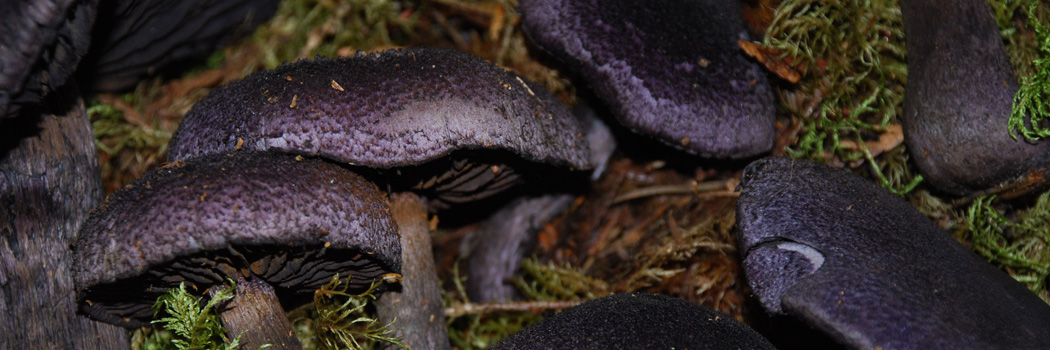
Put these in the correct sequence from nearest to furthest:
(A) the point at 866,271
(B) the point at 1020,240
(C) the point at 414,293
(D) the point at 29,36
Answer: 1. (D) the point at 29,36
2. (A) the point at 866,271
3. (C) the point at 414,293
4. (B) the point at 1020,240

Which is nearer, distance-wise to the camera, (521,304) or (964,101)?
(964,101)

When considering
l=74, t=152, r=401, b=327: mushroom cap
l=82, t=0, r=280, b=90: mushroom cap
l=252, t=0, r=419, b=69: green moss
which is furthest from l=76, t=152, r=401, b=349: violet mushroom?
l=252, t=0, r=419, b=69: green moss

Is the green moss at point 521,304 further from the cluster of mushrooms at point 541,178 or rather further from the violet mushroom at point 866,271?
the violet mushroom at point 866,271

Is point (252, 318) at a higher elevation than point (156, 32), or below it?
below

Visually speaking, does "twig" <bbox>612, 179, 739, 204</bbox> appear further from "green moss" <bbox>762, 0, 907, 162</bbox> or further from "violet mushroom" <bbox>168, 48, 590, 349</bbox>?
"violet mushroom" <bbox>168, 48, 590, 349</bbox>

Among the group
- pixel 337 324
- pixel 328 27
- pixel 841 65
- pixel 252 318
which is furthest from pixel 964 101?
pixel 328 27

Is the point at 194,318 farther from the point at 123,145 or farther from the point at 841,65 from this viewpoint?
the point at 841,65
